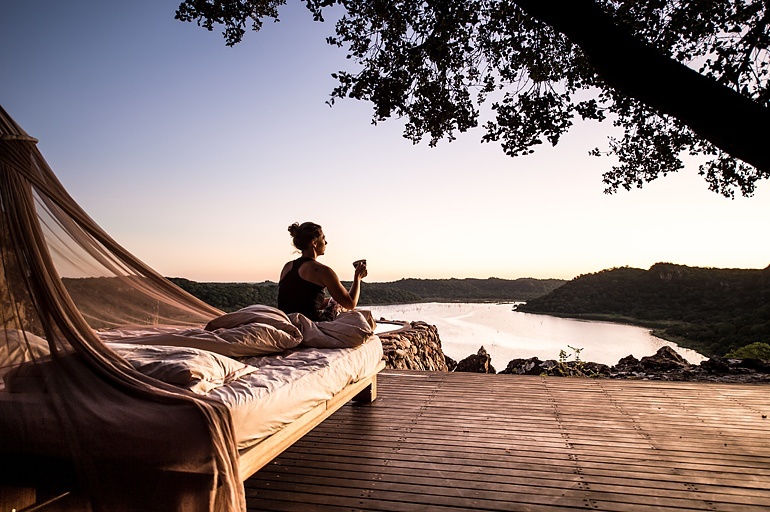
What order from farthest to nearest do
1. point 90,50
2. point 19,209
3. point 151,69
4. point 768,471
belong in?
point 151,69 < point 90,50 < point 768,471 < point 19,209

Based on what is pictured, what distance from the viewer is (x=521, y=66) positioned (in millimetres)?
4777

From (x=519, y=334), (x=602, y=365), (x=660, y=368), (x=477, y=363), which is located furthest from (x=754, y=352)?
(x=477, y=363)

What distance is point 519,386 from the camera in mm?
4773

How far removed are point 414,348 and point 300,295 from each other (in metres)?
3.54

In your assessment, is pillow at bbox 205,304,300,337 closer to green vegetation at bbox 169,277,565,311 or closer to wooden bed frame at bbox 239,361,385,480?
wooden bed frame at bbox 239,361,385,480

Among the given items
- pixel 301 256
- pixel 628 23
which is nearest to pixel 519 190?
pixel 628 23

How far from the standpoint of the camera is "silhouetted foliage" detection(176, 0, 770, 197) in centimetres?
392

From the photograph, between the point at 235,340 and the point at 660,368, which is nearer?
the point at 235,340

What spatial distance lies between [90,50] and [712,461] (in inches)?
205

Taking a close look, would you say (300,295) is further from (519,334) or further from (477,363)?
(519,334)

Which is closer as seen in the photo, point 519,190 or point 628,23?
point 628,23

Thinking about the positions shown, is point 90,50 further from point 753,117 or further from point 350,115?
point 753,117

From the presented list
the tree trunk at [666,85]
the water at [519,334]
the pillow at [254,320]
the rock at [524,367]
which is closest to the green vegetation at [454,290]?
the water at [519,334]

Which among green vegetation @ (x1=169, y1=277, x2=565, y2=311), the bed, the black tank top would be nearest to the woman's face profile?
the black tank top
